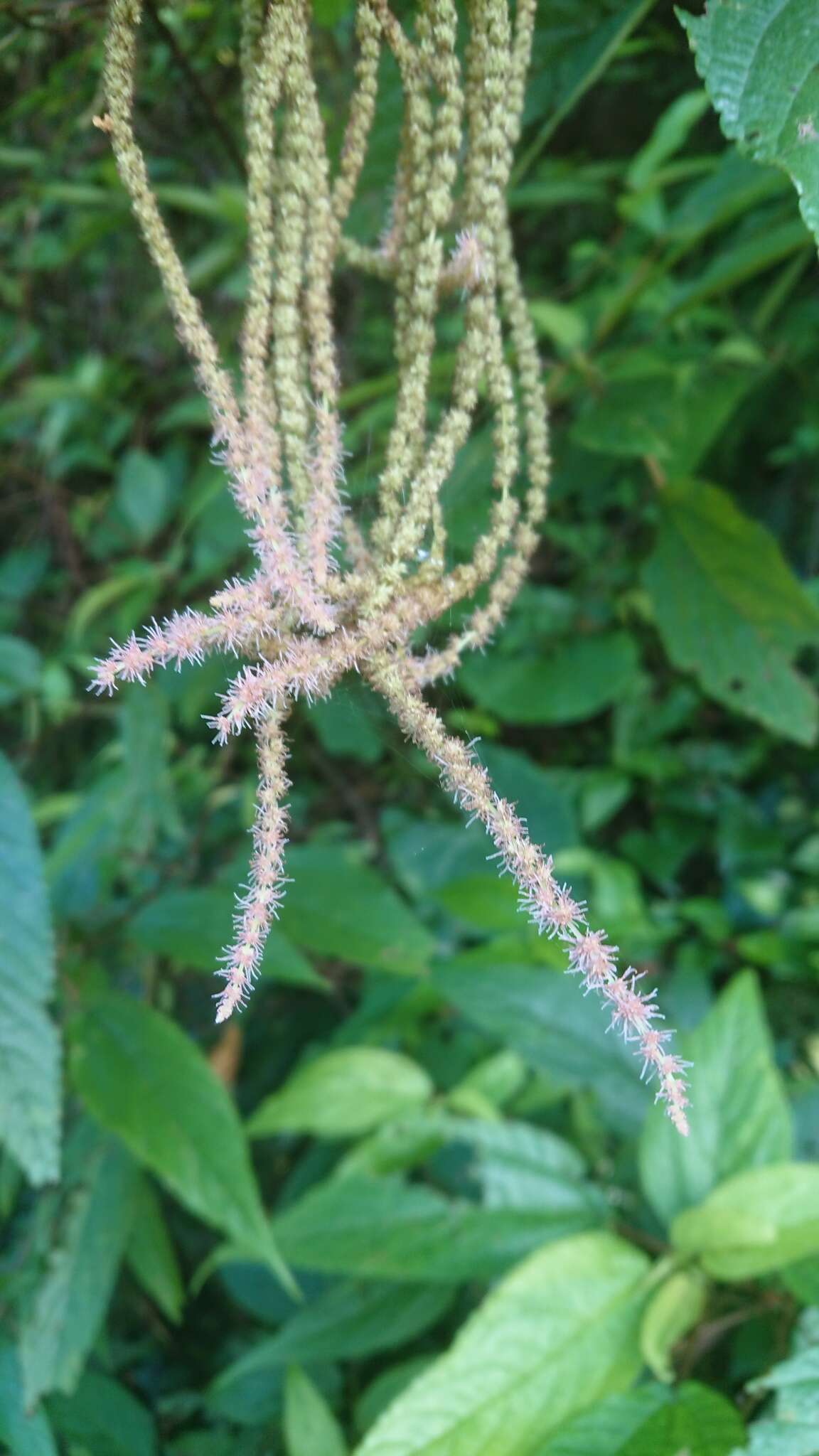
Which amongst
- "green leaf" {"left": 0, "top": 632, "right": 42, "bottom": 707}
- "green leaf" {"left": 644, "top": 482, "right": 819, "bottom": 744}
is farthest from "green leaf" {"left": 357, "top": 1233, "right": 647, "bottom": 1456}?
"green leaf" {"left": 0, "top": 632, "right": 42, "bottom": 707}

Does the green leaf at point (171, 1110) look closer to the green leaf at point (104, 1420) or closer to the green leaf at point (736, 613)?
the green leaf at point (104, 1420)

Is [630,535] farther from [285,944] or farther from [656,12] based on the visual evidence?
[285,944]

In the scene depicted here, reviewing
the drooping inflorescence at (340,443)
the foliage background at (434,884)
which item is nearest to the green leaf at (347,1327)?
the foliage background at (434,884)

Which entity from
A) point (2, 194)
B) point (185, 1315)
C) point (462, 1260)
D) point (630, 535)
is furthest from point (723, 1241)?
point (2, 194)

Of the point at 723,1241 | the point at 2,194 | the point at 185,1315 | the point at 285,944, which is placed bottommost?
the point at 723,1241

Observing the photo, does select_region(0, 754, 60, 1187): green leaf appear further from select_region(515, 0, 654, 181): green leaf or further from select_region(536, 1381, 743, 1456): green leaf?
select_region(515, 0, 654, 181): green leaf

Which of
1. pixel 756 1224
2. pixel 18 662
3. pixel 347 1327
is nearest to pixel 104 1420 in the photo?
pixel 347 1327
